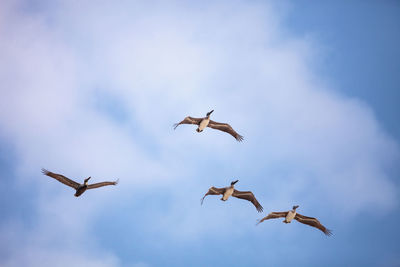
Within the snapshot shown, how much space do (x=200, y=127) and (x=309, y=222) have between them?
17962 mm

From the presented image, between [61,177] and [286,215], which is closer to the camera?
[61,177]

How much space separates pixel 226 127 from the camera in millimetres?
56500

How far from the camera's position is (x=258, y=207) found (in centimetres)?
5375

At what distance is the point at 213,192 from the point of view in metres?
52.0

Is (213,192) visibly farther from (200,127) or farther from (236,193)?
(200,127)

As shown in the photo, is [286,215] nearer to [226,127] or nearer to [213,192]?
[213,192]

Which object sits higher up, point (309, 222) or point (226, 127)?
point (226, 127)

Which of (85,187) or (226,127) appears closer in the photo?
(85,187)

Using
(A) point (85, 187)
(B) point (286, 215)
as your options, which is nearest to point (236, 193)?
(B) point (286, 215)

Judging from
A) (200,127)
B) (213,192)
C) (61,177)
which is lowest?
(61,177)

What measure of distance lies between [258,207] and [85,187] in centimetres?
2089

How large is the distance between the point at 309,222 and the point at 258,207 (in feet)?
22.4

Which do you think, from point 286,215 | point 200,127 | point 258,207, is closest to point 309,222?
point 286,215

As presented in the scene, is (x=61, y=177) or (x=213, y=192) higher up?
(x=213, y=192)
